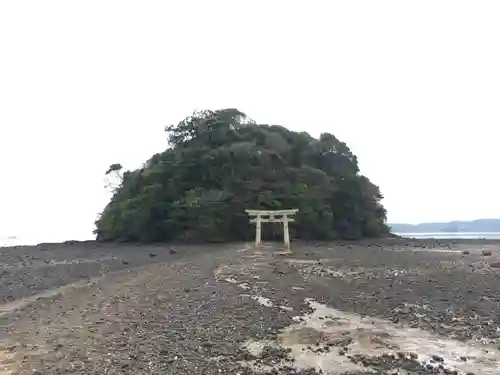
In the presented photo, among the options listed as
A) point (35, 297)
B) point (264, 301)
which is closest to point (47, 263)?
point (35, 297)

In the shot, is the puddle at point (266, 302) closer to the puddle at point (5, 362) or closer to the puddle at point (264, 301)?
the puddle at point (264, 301)

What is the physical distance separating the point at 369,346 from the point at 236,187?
26265 millimetres

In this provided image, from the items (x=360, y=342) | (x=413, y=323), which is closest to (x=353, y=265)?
(x=413, y=323)

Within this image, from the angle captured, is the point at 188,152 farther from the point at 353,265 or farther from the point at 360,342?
the point at 360,342

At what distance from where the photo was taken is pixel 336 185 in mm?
41344

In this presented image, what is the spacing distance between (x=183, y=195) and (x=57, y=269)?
15.3 meters

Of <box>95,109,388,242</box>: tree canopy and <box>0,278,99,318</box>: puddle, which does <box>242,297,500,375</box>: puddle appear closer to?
<box>0,278,99,318</box>: puddle

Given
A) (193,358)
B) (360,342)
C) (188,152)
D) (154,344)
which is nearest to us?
(193,358)

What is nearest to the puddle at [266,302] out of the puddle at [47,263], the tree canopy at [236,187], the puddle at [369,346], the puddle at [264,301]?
the puddle at [264,301]

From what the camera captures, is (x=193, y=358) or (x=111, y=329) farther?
(x=111, y=329)

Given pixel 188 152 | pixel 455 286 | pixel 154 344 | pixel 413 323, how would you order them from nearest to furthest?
pixel 154 344
pixel 413 323
pixel 455 286
pixel 188 152

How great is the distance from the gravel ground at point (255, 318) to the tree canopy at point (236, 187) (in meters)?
12.6

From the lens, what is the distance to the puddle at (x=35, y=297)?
14.9m

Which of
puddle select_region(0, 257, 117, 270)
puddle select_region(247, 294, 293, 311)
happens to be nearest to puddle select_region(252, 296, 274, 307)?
puddle select_region(247, 294, 293, 311)
